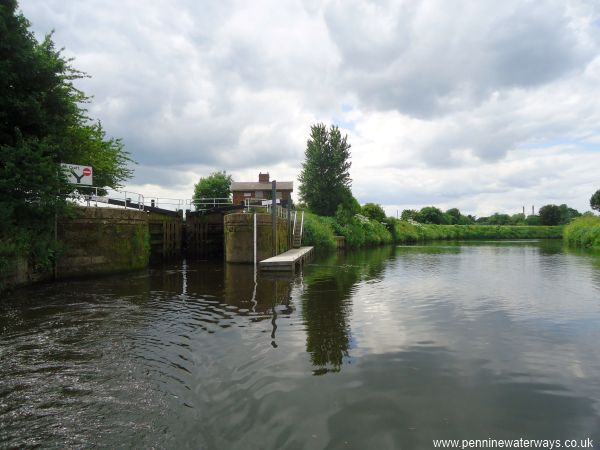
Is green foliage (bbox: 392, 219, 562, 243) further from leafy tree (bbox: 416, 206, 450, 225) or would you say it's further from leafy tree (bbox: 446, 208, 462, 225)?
leafy tree (bbox: 446, 208, 462, 225)

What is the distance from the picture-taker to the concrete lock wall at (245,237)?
1975cm

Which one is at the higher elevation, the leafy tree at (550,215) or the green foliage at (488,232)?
the leafy tree at (550,215)

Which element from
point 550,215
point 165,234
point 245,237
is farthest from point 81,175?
point 550,215

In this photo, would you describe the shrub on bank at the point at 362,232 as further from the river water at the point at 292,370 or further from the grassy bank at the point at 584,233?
the river water at the point at 292,370

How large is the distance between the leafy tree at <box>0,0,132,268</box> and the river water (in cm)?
225

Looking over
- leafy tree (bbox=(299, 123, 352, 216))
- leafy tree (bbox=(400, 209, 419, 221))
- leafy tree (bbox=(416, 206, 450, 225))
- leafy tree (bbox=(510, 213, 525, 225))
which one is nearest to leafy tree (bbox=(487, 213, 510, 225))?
leafy tree (bbox=(510, 213, 525, 225))

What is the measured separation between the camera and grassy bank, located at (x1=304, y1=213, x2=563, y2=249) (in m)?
31.9

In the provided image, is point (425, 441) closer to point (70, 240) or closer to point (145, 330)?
point (145, 330)

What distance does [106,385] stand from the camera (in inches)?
191

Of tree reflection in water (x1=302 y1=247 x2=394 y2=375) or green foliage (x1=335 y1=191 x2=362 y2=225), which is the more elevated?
green foliage (x1=335 y1=191 x2=362 y2=225)

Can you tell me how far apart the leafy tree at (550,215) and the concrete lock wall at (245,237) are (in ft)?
269

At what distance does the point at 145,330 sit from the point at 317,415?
4476mm

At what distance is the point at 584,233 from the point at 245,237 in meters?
34.6

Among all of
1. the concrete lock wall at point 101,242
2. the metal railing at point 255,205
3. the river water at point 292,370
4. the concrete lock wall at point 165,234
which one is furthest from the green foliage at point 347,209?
the river water at point 292,370
